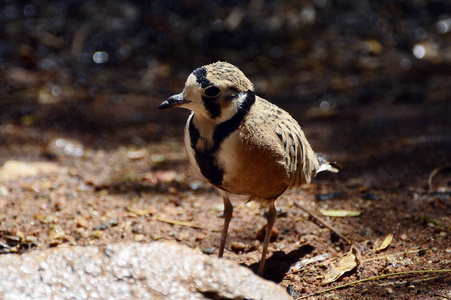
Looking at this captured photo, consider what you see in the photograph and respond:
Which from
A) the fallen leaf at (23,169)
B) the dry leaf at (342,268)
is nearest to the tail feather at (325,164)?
the dry leaf at (342,268)

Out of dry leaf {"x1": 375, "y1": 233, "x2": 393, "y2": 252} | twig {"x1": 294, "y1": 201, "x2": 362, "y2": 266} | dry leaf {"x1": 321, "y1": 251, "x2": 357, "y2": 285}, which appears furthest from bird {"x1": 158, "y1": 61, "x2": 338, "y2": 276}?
dry leaf {"x1": 375, "y1": 233, "x2": 393, "y2": 252}

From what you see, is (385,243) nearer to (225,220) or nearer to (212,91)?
(225,220)

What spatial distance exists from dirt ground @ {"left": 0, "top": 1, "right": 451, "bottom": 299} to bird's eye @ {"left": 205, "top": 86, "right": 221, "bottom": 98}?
1373mm

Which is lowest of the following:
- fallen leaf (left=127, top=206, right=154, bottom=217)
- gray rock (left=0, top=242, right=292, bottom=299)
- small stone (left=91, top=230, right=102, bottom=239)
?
fallen leaf (left=127, top=206, right=154, bottom=217)

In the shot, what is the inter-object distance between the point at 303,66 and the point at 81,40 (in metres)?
3.62

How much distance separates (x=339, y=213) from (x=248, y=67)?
13.6 ft

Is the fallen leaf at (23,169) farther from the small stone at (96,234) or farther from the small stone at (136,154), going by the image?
the small stone at (96,234)

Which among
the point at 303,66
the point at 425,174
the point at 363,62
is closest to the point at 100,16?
the point at 303,66

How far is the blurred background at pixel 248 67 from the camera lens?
629 cm

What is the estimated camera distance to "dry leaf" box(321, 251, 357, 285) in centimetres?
346

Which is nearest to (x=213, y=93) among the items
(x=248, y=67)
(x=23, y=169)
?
(x=23, y=169)

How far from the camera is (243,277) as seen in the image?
263cm

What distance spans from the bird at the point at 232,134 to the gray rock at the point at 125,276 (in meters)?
0.71

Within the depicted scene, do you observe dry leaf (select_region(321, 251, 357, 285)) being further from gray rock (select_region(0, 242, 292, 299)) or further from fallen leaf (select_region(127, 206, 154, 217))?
fallen leaf (select_region(127, 206, 154, 217))
